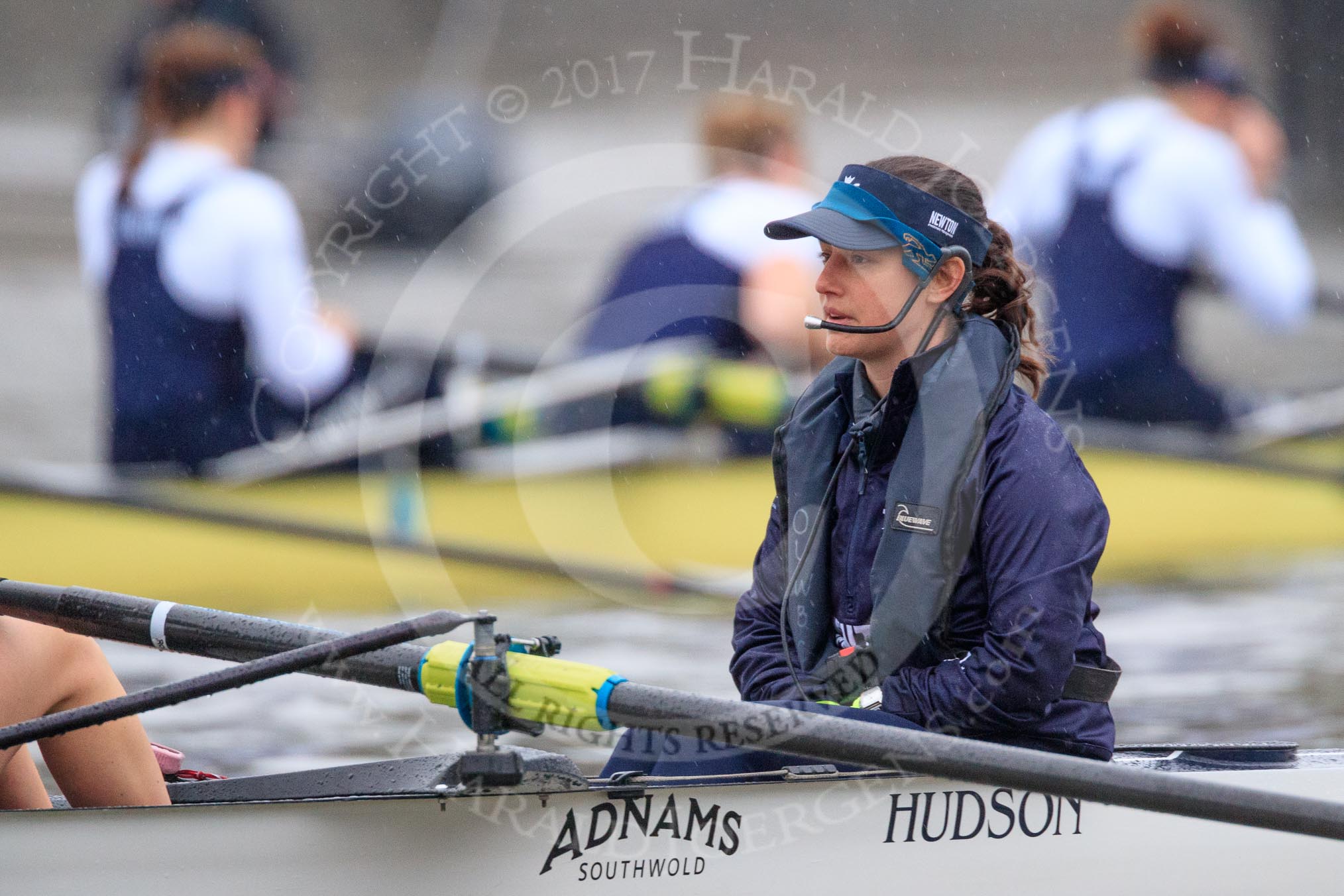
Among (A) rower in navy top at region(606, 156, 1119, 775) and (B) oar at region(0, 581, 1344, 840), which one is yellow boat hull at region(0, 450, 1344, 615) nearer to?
(A) rower in navy top at region(606, 156, 1119, 775)

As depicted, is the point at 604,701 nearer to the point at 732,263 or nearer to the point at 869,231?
the point at 869,231

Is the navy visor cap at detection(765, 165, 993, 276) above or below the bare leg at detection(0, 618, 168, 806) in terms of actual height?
above

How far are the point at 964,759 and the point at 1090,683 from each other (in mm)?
325

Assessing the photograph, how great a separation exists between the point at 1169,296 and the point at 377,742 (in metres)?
2.64

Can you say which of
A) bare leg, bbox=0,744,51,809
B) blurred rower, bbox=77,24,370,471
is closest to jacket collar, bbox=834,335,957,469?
bare leg, bbox=0,744,51,809

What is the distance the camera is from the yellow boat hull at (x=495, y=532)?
4.53 m

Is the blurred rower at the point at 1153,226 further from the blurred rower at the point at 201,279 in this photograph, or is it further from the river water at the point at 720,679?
the blurred rower at the point at 201,279

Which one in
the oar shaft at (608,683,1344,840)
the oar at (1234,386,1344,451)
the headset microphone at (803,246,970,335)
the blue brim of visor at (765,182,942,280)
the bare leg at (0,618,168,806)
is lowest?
the bare leg at (0,618,168,806)

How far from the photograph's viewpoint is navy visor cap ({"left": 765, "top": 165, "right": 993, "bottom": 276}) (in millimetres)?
2154

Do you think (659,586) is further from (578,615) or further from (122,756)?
(122,756)

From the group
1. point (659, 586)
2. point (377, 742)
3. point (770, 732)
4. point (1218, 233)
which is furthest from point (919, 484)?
point (1218, 233)

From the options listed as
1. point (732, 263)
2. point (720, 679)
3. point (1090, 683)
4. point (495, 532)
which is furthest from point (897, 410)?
point (495, 532)

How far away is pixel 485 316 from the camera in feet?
42.1

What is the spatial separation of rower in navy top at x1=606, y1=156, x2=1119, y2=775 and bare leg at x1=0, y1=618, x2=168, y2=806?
599 mm
